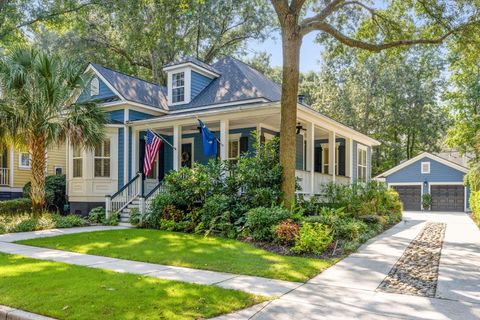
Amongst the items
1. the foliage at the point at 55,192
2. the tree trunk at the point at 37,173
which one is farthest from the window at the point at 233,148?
the foliage at the point at 55,192

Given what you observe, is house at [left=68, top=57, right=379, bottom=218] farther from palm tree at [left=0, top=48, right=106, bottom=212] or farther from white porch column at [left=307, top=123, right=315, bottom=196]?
palm tree at [left=0, top=48, right=106, bottom=212]

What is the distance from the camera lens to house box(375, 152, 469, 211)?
93.7 ft

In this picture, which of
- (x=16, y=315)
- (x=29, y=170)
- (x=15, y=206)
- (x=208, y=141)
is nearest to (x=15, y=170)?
(x=29, y=170)

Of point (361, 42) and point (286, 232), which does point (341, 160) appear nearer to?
point (361, 42)

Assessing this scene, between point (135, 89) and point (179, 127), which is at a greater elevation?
point (135, 89)

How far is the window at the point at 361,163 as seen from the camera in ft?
68.2

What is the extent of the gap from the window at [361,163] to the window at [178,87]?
388 inches

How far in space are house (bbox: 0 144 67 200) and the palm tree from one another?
6.93m

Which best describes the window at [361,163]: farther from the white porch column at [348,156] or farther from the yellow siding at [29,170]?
the yellow siding at [29,170]

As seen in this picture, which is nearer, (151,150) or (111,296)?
(111,296)

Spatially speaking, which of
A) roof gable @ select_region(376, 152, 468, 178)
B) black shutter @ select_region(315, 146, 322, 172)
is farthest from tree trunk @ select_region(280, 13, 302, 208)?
roof gable @ select_region(376, 152, 468, 178)

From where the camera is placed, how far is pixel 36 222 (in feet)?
40.3

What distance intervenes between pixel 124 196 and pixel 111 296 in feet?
34.1

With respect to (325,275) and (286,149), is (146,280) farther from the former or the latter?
(286,149)
